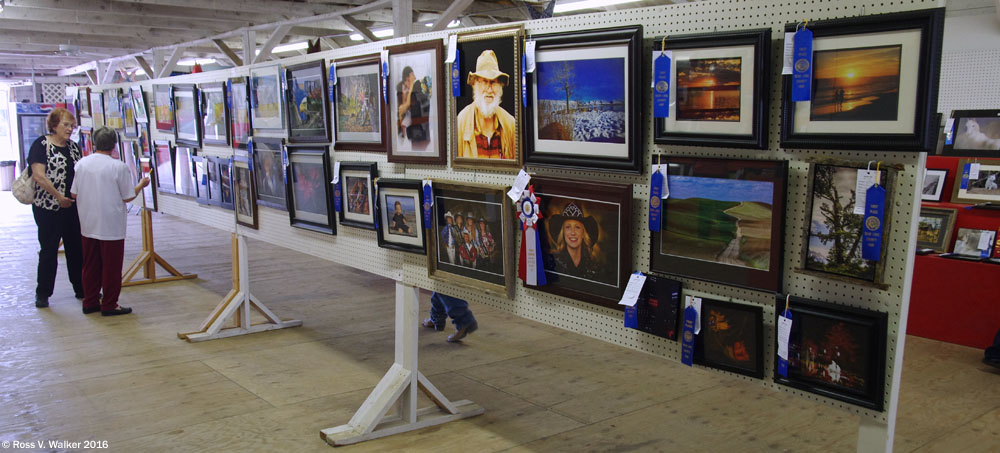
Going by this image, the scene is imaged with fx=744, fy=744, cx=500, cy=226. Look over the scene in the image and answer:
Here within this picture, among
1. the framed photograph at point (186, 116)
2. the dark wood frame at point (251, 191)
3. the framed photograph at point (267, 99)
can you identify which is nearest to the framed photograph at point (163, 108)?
the framed photograph at point (186, 116)

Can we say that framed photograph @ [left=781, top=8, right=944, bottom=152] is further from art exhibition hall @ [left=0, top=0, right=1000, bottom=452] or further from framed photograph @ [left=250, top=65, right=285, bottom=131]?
framed photograph @ [left=250, top=65, right=285, bottom=131]

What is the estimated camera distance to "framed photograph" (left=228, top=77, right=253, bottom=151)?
538 cm

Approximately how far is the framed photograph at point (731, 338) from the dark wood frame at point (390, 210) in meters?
1.59

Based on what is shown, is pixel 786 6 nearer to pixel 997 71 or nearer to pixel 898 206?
pixel 898 206

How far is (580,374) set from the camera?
4.94 metres

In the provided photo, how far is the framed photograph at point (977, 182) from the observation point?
20.2 feet

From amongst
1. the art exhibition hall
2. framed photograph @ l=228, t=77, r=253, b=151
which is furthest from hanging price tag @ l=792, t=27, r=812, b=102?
framed photograph @ l=228, t=77, r=253, b=151

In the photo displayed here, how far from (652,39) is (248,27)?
8.79 metres

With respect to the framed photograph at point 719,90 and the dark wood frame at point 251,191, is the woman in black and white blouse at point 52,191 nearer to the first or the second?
the dark wood frame at point 251,191

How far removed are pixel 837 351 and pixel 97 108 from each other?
8625 mm

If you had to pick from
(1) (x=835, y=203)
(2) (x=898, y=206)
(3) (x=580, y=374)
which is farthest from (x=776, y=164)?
(3) (x=580, y=374)

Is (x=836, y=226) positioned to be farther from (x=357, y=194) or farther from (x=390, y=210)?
(x=357, y=194)

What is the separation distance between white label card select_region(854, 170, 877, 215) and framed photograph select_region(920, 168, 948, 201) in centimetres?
510

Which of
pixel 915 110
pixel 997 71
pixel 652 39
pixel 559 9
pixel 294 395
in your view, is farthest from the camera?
pixel 559 9
